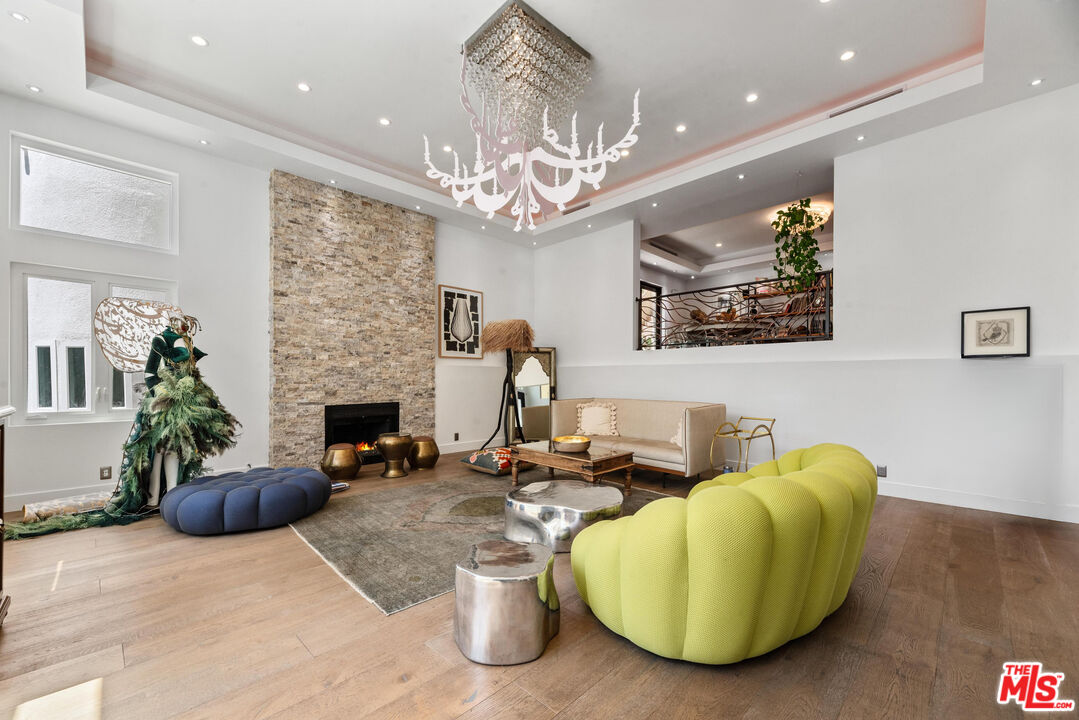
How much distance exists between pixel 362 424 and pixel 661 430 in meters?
3.97

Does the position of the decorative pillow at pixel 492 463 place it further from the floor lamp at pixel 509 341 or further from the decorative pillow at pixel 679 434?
the decorative pillow at pixel 679 434

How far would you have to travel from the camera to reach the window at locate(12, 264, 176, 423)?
4133 mm

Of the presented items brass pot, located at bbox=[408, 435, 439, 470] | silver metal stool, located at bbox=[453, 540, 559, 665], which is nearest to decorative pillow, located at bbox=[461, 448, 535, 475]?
brass pot, located at bbox=[408, 435, 439, 470]

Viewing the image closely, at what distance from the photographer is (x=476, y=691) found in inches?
66.6

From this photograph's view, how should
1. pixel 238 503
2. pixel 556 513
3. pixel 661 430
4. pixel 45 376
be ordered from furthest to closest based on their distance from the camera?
pixel 661 430
pixel 45 376
pixel 238 503
pixel 556 513

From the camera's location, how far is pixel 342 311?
233 inches

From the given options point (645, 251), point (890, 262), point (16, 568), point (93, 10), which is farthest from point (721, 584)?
point (645, 251)

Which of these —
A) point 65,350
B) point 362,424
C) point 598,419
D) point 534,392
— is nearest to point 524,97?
point 598,419

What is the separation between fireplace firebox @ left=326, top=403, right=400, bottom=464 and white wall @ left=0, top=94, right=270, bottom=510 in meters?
0.75

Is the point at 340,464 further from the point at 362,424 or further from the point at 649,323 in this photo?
the point at 649,323

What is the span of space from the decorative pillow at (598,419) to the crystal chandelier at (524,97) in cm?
285

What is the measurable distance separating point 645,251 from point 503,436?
4.70m

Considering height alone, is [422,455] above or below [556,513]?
below

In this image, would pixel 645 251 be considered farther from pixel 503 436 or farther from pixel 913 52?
pixel 913 52
